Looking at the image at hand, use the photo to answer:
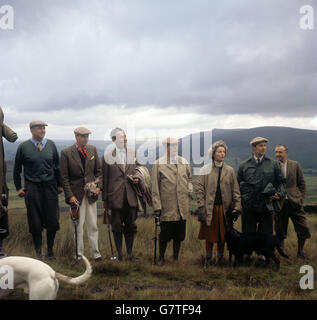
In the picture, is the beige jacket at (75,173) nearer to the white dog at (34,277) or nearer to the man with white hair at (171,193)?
the man with white hair at (171,193)

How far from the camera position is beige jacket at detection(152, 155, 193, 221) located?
6203 millimetres


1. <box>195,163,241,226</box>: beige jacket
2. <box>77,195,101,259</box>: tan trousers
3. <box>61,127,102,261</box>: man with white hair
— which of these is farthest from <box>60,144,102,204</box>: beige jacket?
<box>195,163,241,226</box>: beige jacket

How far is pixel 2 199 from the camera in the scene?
577 centimetres

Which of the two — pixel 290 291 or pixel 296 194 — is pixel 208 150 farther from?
pixel 290 291

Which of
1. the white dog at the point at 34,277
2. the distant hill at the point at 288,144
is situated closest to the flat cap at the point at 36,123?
the white dog at the point at 34,277

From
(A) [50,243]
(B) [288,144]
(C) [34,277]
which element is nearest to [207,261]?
(A) [50,243]

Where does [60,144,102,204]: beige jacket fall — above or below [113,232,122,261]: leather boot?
above

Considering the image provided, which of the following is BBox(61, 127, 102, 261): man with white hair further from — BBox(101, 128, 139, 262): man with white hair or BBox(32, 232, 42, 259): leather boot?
BBox(32, 232, 42, 259): leather boot

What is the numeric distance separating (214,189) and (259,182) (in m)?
0.81

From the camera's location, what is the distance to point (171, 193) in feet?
20.5

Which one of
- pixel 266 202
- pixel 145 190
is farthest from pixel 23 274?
pixel 266 202

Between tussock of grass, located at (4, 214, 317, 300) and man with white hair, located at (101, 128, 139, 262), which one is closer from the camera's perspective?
tussock of grass, located at (4, 214, 317, 300)

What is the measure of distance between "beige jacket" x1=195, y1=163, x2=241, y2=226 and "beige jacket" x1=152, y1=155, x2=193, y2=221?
22 cm

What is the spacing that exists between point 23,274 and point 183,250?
4252 millimetres
